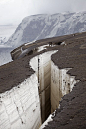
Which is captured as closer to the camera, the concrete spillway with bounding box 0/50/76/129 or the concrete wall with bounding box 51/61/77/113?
the concrete spillway with bounding box 0/50/76/129

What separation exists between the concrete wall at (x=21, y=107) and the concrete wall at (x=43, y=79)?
2149mm

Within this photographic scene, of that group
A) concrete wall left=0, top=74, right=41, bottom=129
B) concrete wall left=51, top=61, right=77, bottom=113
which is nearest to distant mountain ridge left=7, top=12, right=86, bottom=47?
concrete wall left=51, top=61, right=77, bottom=113

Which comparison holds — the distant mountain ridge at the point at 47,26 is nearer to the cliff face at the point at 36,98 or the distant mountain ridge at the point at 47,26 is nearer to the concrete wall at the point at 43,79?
the concrete wall at the point at 43,79

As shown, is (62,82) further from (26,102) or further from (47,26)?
(47,26)

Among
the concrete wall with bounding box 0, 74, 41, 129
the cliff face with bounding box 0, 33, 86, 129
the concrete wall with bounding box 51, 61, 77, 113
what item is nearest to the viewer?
the cliff face with bounding box 0, 33, 86, 129

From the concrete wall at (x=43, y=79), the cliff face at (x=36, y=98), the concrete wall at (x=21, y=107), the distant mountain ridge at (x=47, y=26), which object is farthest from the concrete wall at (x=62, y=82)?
the distant mountain ridge at (x=47, y=26)

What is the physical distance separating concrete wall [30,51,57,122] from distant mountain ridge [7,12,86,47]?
164 feet

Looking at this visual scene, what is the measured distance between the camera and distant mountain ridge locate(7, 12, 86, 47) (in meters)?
56.3

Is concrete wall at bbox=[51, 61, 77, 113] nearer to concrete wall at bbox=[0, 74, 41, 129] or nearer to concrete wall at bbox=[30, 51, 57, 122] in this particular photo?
concrete wall at bbox=[0, 74, 41, 129]

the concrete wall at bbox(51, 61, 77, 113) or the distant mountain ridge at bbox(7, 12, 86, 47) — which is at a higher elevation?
the concrete wall at bbox(51, 61, 77, 113)

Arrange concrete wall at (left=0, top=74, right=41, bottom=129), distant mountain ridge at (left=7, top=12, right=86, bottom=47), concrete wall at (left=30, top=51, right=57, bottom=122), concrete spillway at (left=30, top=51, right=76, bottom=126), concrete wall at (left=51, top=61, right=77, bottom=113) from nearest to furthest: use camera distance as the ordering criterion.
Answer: concrete wall at (left=0, top=74, right=41, bottom=129)
concrete wall at (left=51, top=61, right=77, bottom=113)
concrete spillway at (left=30, top=51, right=76, bottom=126)
concrete wall at (left=30, top=51, right=57, bottom=122)
distant mountain ridge at (left=7, top=12, right=86, bottom=47)

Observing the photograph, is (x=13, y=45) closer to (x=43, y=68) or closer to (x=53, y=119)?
(x=43, y=68)

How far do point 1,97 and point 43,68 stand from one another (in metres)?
4.16

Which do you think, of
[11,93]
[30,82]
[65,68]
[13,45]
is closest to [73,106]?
[11,93]
